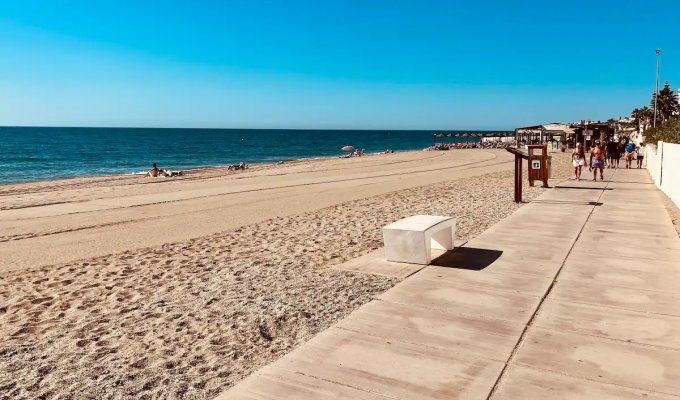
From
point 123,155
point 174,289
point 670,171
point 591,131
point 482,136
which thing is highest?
point 591,131

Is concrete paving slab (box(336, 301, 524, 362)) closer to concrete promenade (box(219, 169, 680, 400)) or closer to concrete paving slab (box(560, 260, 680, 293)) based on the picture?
concrete promenade (box(219, 169, 680, 400))

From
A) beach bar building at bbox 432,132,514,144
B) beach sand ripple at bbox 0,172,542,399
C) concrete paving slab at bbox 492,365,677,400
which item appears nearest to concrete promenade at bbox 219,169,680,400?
concrete paving slab at bbox 492,365,677,400

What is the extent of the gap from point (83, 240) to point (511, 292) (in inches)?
328

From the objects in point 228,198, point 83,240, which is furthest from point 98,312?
point 228,198

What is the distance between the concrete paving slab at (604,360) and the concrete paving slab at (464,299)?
565 millimetres

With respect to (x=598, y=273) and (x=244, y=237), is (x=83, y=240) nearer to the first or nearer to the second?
(x=244, y=237)

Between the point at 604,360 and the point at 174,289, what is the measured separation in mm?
4653

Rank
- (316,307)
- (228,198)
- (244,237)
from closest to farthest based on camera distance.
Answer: (316,307) < (244,237) < (228,198)

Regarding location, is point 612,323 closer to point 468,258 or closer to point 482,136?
point 468,258

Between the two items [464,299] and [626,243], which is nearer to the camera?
[464,299]

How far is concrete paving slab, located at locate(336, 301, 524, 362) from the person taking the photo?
4.17 meters

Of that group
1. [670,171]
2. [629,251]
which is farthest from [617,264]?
[670,171]

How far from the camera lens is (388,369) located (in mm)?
3777

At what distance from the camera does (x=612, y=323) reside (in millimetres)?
4648
